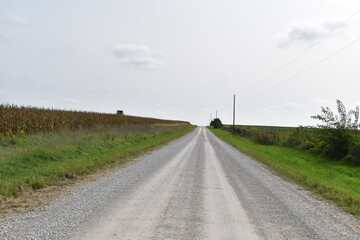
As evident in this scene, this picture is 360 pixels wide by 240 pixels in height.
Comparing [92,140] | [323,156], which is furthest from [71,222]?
[323,156]

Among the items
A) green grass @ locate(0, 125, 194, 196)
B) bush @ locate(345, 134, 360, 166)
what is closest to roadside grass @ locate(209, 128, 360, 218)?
bush @ locate(345, 134, 360, 166)

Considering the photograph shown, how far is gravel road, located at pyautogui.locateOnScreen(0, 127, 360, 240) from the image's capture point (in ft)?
16.8

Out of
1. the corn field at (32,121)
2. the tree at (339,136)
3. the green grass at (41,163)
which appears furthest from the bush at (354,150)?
the corn field at (32,121)

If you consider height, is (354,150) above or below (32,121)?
below

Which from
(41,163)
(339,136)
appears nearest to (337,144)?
(339,136)

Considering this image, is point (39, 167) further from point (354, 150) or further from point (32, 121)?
point (354, 150)

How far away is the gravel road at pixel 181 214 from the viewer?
5.12 metres

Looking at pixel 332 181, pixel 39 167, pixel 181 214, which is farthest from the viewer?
pixel 332 181

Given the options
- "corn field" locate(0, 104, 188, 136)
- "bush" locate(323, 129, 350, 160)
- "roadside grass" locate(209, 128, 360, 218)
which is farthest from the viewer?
"bush" locate(323, 129, 350, 160)

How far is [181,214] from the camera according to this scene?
6188 mm

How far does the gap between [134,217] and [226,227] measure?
1766 mm

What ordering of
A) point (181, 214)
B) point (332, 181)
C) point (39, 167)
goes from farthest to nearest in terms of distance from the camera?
point (332, 181), point (39, 167), point (181, 214)

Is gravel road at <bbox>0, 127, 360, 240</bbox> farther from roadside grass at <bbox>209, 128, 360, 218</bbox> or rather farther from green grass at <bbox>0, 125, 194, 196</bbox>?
green grass at <bbox>0, 125, 194, 196</bbox>

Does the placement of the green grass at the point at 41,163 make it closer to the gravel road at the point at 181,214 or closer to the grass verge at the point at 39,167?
the grass verge at the point at 39,167
